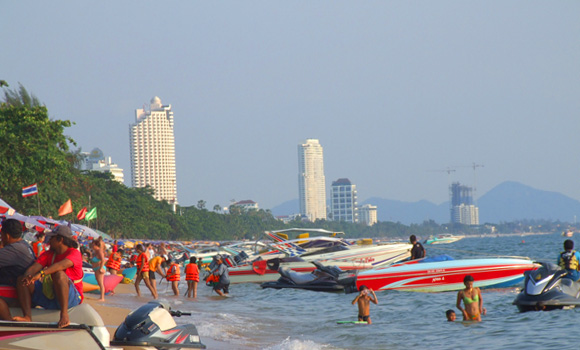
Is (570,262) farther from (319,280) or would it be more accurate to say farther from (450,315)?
(319,280)

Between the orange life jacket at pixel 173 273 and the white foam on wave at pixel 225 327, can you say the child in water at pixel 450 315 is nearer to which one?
the white foam on wave at pixel 225 327

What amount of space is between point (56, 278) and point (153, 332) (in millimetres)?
1337

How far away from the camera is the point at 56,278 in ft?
25.0

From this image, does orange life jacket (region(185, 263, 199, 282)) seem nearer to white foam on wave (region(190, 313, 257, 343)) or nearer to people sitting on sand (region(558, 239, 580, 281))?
white foam on wave (region(190, 313, 257, 343))

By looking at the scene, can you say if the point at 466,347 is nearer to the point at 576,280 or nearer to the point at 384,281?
the point at 576,280

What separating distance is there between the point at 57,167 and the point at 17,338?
3780cm

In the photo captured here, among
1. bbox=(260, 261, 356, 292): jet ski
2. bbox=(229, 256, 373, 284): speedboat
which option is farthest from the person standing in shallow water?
bbox=(229, 256, 373, 284): speedboat

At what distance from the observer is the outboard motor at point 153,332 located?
8.24 m

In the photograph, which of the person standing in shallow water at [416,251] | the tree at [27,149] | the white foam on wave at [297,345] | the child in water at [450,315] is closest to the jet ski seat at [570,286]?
the child in water at [450,315]

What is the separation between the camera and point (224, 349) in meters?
12.3

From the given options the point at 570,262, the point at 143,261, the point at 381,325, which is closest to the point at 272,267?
the point at 143,261

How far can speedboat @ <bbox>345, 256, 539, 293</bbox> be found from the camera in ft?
72.5

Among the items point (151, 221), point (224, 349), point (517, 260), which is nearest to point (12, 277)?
point (224, 349)

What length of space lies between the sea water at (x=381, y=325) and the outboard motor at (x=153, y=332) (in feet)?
12.5
